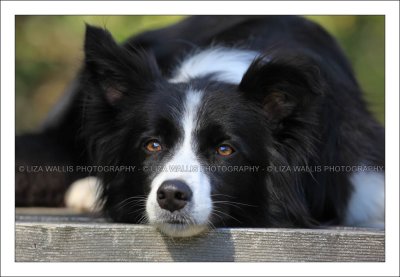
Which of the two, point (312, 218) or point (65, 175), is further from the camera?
point (65, 175)

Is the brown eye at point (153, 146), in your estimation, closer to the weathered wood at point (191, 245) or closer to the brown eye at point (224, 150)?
the brown eye at point (224, 150)

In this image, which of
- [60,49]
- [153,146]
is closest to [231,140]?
[153,146]

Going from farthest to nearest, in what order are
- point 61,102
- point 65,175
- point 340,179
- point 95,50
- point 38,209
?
point 61,102 < point 65,175 < point 38,209 < point 340,179 < point 95,50

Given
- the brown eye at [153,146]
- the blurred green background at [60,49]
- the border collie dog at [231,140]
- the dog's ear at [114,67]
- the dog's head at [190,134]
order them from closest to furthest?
1. the dog's head at [190,134]
2. the border collie dog at [231,140]
3. the brown eye at [153,146]
4. the dog's ear at [114,67]
5. the blurred green background at [60,49]

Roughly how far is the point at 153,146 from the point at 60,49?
19.7 feet

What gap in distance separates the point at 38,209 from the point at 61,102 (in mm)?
1363

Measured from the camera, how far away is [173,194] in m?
3.28

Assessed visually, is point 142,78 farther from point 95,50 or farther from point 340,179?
point 340,179

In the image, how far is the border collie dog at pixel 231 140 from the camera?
3.61 m

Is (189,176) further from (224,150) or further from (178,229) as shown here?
(224,150)

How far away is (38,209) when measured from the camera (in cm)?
530

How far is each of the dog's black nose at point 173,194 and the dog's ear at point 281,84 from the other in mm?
912

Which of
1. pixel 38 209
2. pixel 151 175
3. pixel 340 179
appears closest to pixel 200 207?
pixel 151 175

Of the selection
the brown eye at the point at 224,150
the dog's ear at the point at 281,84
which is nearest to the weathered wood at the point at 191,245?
the brown eye at the point at 224,150
